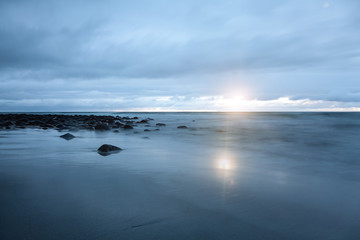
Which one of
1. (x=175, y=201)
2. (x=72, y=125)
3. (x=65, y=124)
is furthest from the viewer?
(x=65, y=124)

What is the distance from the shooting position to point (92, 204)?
11.6 feet

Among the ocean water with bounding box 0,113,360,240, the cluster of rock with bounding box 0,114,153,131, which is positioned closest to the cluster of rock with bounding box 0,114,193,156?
the cluster of rock with bounding box 0,114,153,131

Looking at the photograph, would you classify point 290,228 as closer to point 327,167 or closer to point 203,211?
point 203,211

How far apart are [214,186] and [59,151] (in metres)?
6.51

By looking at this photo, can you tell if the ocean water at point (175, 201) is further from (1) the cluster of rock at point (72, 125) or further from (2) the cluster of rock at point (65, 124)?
(2) the cluster of rock at point (65, 124)

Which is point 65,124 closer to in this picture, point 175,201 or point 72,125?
point 72,125

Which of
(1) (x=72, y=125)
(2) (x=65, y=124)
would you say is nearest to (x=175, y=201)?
(1) (x=72, y=125)

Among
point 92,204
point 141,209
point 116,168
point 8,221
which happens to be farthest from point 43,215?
point 116,168

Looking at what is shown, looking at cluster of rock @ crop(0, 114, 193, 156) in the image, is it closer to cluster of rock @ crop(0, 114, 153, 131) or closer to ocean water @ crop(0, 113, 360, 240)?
cluster of rock @ crop(0, 114, 153, 131)

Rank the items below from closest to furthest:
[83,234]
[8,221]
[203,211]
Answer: [83,234]
[8,221]
[203,211]

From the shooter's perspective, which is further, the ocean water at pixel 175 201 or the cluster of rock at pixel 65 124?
the cluster of rock at pixel 65 124

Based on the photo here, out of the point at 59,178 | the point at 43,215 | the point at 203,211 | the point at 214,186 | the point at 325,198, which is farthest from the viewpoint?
the point at 59,178

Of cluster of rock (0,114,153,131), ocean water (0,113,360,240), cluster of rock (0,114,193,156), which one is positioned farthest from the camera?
cluster of rock (0,114,153,131)

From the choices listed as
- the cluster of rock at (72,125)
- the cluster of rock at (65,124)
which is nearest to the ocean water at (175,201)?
the cluster of rock at (72,125)
